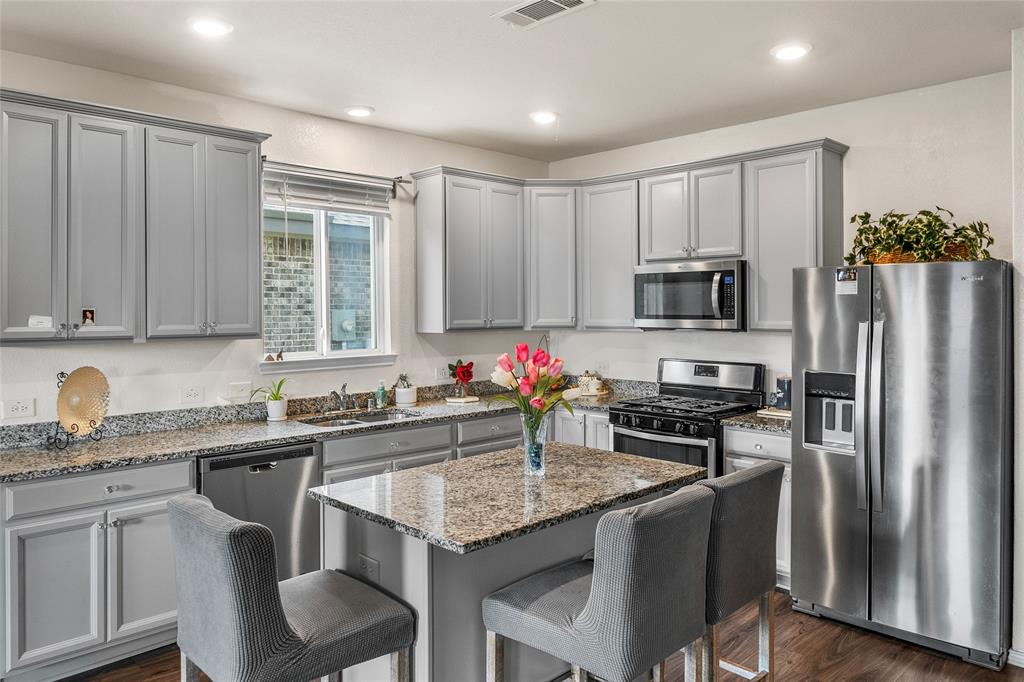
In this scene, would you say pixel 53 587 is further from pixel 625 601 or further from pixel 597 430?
pixel 597 430

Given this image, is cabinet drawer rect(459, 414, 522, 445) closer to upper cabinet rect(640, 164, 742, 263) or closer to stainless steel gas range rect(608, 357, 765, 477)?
stainless steel gas range rect(608, 357, 765, 477)

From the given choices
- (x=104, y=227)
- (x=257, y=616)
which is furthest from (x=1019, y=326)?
(x=104, y=227)

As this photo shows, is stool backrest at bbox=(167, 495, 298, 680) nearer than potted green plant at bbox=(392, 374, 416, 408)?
Yes

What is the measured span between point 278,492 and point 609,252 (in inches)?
107

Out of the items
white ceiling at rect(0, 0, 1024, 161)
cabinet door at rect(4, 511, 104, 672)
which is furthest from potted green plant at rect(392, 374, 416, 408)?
cabinet door at rect(4, 511, 104, 672)

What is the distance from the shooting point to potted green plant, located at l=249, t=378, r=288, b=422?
4.01 m

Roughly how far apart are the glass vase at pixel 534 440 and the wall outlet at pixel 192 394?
2127 mm

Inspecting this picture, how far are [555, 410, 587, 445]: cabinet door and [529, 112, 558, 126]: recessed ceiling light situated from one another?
6.29 feet

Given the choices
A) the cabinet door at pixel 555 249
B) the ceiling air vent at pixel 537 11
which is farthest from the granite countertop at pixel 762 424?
the ceiling air vent at pixel 537 11

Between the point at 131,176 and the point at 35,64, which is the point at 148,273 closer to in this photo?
the point at 131,176

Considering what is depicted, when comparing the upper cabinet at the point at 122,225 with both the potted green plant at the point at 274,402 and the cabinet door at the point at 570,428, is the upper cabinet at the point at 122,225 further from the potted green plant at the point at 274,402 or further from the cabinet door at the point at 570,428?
the cabinet door at the point at 570,428

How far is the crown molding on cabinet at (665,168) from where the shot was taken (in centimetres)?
397

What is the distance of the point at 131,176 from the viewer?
331cm

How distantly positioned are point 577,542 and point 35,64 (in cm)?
326
